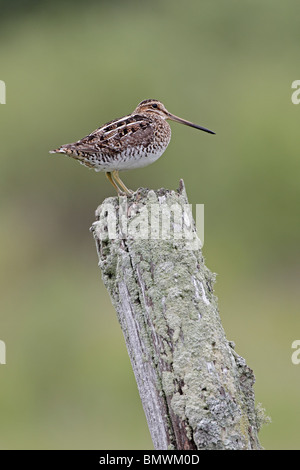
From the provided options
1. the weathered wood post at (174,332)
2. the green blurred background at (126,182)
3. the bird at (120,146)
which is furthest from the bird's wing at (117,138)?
the green blurred background at (126,182)

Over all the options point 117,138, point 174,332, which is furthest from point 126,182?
point 174,332

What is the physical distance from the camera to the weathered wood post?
3.62 m

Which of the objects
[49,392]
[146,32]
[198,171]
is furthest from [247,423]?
[146,32]

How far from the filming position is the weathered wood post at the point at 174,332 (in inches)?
143

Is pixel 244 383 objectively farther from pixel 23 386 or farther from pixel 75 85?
pixel 75 85

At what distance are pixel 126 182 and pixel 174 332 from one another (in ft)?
26.5

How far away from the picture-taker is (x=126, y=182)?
11742 mm

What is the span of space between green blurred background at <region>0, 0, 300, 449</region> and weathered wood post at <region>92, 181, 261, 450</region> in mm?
4648

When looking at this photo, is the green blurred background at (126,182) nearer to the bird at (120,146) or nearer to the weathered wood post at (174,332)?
the bird at (120,146)

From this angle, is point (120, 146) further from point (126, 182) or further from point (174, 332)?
point (126, 182)

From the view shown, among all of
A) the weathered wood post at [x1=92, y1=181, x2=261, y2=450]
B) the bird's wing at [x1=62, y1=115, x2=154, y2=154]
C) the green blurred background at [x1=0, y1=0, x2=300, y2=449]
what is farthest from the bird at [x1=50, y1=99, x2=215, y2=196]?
the green blurred background at [x1=0, y1=0, x2=300, y2=449]

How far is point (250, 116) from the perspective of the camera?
1252 centimetres

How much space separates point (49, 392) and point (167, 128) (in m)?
4.28

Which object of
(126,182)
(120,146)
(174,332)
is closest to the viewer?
(174,332)
